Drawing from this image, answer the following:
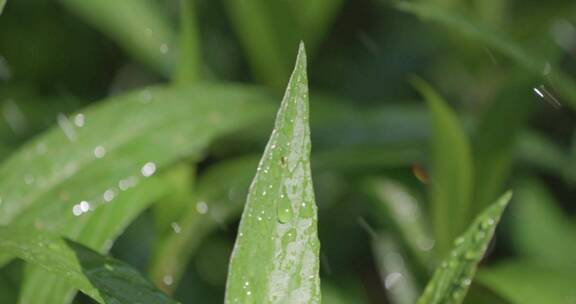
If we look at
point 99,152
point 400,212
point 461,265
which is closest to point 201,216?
point 99,152

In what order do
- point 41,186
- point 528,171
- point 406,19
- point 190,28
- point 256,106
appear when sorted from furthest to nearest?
1. point 406,19
2. point 528,171
3. point 256,106
4. point 190,28
5. point 41,186

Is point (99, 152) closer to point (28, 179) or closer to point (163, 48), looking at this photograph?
point (28, 179)

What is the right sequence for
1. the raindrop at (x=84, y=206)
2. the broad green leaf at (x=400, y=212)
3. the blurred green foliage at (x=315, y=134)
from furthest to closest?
the broad green leaf at (x=400, y=212), the blurred green foliage at (x=315, y=134), the raindrop at (x=84, y=206)

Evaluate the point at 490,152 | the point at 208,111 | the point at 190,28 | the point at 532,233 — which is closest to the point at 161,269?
the point at 208,111

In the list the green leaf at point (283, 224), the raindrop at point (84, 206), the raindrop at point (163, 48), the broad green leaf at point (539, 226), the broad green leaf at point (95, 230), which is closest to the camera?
the green leaf at point (283, 224)

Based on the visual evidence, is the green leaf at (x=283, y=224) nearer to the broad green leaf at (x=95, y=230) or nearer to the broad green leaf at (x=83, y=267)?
the broad green leaf at (x=83, y=267)

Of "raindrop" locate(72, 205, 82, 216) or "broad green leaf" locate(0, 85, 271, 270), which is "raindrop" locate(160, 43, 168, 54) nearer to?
"broad green leaf" locate(0, 85, 271, 270)

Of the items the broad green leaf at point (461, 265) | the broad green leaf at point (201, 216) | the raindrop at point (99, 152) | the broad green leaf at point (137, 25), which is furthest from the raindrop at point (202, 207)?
the broad green leaf at point (461, 265)

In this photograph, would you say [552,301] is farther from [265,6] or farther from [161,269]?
[265,6]
